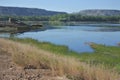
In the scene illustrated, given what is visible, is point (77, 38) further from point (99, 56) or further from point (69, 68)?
point (69, 68)

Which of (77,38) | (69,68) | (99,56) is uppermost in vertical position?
(69,68)

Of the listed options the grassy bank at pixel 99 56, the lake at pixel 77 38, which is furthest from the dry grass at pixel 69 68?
the lake at pixel 77 38

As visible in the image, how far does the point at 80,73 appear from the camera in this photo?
9.60m

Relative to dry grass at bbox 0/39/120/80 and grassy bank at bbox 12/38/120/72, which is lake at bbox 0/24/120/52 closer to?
grassy bank at bbox 12/38/120/72

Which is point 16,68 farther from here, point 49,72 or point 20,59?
point 49,72

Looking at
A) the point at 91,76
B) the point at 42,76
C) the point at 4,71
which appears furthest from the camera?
the point at 4,71

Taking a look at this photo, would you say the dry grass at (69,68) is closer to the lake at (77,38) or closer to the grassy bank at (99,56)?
the grassy bank at (99,56)

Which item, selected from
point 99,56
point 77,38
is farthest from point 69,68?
point 77,38

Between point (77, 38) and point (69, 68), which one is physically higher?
point (69, 68)

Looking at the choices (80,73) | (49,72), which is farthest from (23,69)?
(80,73)

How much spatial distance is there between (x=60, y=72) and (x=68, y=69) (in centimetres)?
34

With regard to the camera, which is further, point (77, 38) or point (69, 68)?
point (77, 38)

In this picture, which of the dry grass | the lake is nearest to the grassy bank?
the lake

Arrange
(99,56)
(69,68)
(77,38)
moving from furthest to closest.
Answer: (77,38), (99,56), (69,68)
